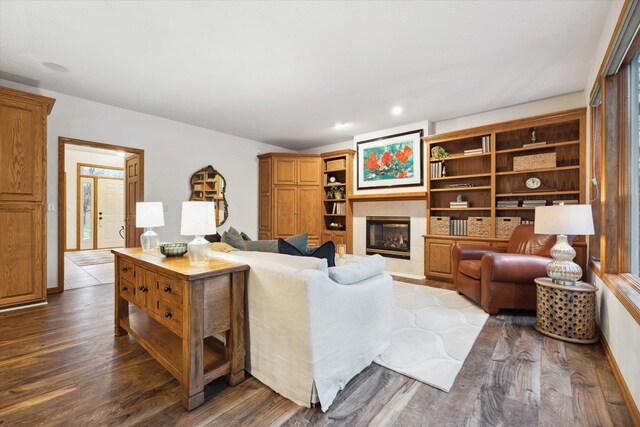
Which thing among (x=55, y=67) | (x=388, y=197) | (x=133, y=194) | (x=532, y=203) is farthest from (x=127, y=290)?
(x=532, y=203)

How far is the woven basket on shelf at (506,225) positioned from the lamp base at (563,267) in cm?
125

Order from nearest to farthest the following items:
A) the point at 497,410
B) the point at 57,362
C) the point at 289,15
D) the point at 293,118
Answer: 1. the point at 497,410
2. the point at 57,362
3. the point at 289,15
4. the point at 293,118

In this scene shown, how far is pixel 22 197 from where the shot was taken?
307cm

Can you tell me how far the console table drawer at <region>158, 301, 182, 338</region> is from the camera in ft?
5.31

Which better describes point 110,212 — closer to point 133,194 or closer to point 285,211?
point 133,194

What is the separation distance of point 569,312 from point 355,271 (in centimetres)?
191

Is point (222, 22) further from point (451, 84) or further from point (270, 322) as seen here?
point (451, 84)

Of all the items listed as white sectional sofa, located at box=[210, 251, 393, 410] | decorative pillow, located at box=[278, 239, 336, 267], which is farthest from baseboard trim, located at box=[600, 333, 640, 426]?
decorative pillow, located at box=[278, 239, 336, 267]

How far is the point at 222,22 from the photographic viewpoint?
2270 millimetres

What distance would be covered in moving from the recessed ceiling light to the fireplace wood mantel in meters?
4.27

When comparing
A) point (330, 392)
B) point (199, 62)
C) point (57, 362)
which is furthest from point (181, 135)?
point (330, 392)

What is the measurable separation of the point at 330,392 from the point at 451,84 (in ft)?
11.0

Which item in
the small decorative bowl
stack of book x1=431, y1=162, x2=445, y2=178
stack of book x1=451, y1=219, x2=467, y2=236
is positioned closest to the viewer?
the small decorative bowl

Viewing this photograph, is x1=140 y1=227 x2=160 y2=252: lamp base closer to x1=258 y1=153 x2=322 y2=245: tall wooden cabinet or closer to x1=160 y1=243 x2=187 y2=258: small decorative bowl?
x1=160 y1=243 x2=187 y2=258: small decorative bowl
